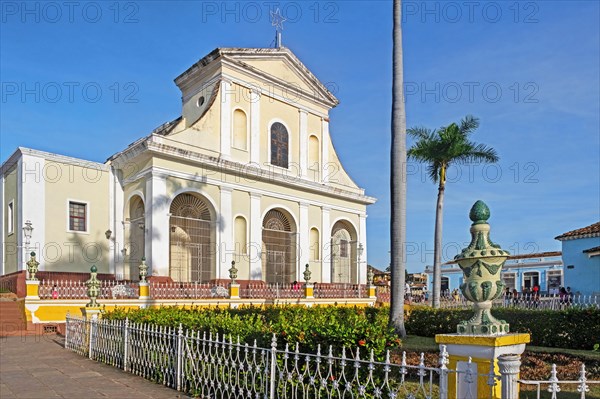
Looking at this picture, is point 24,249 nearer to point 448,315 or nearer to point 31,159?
point 31,159

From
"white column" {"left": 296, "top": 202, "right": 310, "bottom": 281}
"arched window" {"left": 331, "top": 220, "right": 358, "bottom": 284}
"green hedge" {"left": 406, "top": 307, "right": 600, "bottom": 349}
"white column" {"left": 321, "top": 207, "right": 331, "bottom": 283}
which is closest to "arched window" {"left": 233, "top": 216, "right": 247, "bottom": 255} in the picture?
"white column" {"left": 296, "top": 202, "right": 310, "bottom": 281}

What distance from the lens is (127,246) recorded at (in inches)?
901

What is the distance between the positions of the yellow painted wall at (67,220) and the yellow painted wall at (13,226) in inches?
60.8

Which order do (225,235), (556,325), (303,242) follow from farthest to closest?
(303,242), (225,235), (556,325)

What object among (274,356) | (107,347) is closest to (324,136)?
(107,347)

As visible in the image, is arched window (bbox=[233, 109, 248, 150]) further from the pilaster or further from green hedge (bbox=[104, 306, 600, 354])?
green hedge (bbox=[104, 306, 600, 354])

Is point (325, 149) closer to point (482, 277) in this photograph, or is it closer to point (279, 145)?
point (279, 145)

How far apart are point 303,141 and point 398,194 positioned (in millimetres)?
14931

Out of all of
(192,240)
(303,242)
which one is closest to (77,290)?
(192,240)

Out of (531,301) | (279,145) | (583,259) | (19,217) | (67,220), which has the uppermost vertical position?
(279,145)

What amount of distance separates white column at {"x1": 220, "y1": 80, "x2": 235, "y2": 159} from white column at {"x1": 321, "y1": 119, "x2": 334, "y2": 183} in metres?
6.56

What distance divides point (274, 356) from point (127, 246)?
18.9m

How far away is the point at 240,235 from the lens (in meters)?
23.6

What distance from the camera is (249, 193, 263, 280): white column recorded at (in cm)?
2347
